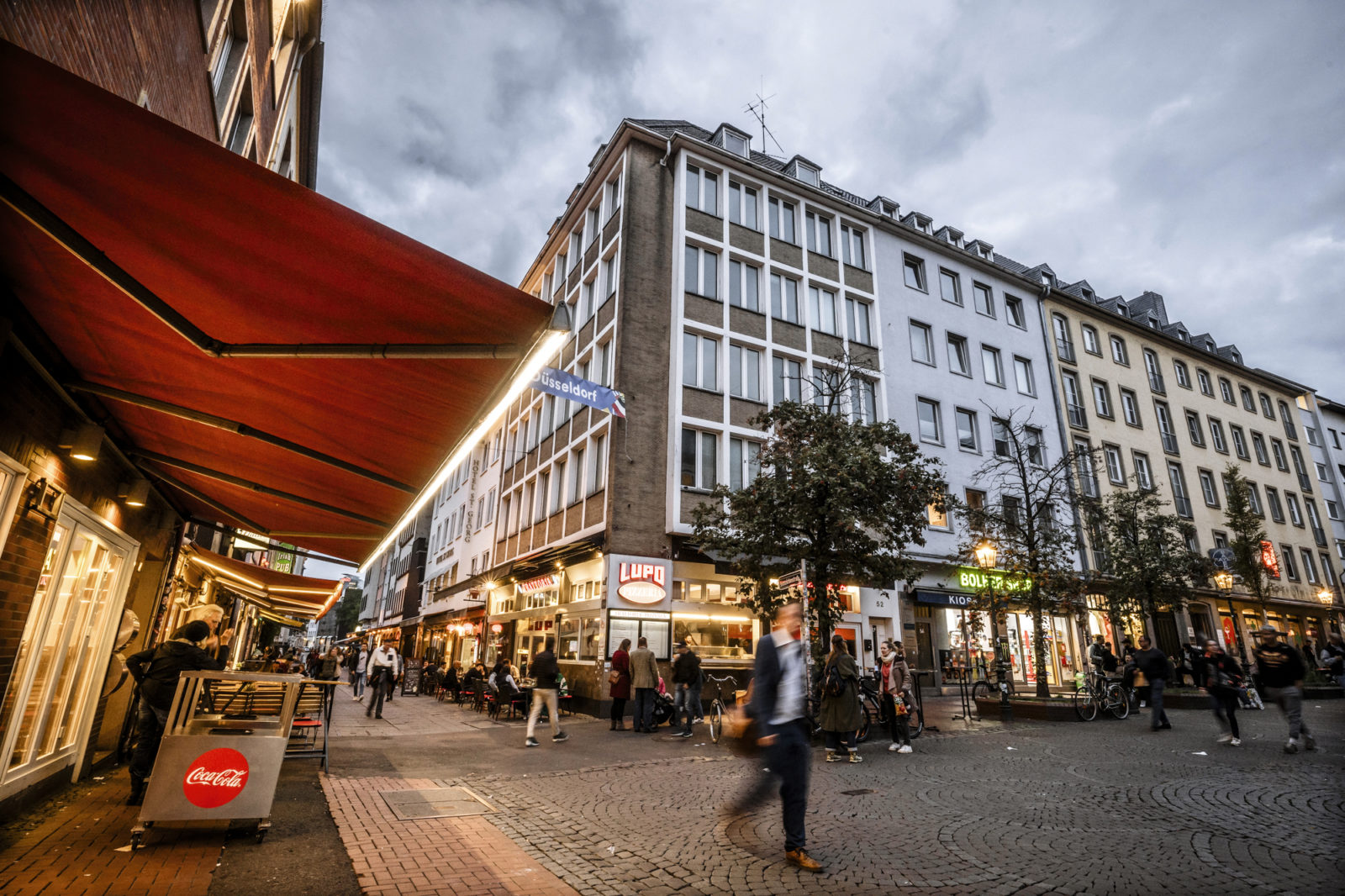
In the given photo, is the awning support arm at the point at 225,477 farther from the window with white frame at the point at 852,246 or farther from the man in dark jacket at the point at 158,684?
the window with white frame at the point at 852,246

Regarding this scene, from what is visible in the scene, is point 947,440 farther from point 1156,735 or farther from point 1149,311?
point 1149,311

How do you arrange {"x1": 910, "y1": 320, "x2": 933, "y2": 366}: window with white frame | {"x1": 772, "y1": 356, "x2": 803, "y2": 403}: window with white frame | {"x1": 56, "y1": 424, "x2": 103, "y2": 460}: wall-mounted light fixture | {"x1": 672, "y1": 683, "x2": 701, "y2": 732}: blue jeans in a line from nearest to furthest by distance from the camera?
{"x1": 56, "y1": 424, "x2": 103, "y2": 460}: wall-mounted light fixture, {"x1": 672, "y1": 683, "x2": 701, "y2": 732}: blue jeans, {"x1": 772, "y1": 356, "x2": 803, "y2": 403}: window with white frame, {"x1": 910, "y1": 320, "x2": 933, "y2": 366}: window with white frame

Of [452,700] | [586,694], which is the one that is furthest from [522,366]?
[452,700]

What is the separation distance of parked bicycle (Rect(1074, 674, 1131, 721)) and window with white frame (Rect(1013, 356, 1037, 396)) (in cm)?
1562

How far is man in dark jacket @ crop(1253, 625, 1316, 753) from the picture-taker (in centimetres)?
953

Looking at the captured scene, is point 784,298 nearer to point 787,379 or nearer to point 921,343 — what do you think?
point 787,379

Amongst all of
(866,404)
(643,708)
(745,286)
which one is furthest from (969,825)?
(745,286)

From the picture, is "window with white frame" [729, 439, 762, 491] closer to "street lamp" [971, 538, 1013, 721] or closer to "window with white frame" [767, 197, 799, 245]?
"street lamp" [971, 538, 1013, 721]

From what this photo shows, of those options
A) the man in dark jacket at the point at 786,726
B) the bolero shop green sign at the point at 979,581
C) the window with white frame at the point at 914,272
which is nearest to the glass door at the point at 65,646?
the man in dark jacket at the point at 786,726

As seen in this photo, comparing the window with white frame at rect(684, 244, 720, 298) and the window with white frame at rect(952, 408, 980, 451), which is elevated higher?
the window with white frame at rect(684, 244, 720, 298)

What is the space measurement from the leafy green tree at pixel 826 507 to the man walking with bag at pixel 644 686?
99.6 inches

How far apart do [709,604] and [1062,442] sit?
18660 millimetres

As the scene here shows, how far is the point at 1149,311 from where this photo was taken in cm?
3825

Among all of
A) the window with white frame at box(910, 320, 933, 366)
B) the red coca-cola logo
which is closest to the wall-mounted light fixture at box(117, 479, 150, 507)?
the red coca-cola logo
